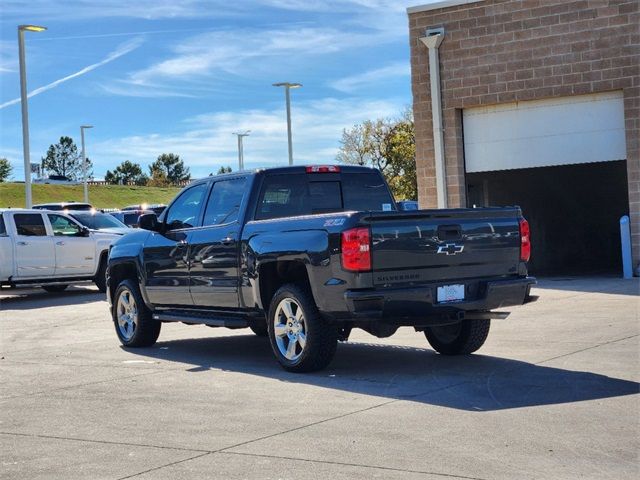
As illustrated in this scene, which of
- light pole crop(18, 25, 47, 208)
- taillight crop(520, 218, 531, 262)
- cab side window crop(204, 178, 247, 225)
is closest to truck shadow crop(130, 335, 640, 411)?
taillight crop(520, 218, 531, 262)

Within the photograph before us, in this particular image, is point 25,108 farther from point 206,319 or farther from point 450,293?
point 450,293

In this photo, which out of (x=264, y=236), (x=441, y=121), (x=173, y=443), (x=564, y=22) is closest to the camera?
(x=173, y=443)

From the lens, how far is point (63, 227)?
22.8 meters

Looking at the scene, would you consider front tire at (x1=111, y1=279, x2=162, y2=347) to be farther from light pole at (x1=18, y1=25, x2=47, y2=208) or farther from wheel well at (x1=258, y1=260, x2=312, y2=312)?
light pole at (x1=18, y1=25, x2=47, y2=208)

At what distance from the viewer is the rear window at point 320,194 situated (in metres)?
10.7

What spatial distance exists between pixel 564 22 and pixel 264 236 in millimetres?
12415

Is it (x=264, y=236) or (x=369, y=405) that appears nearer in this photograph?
(x=369, y=405)

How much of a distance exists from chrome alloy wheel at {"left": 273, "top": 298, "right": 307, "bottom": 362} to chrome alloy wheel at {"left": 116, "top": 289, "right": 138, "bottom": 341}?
3069 mm

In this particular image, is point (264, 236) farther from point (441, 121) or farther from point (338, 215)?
point (441, 121)

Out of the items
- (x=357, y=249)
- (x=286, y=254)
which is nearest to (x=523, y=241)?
(x=357, y=249)

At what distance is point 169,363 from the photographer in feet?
36.1

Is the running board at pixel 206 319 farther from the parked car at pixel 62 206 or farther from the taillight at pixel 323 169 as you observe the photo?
the parked car at pixel 62 206

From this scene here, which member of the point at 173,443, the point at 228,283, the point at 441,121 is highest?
the point at 441,121

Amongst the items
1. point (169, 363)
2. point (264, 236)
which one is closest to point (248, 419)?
point (264, 236)
